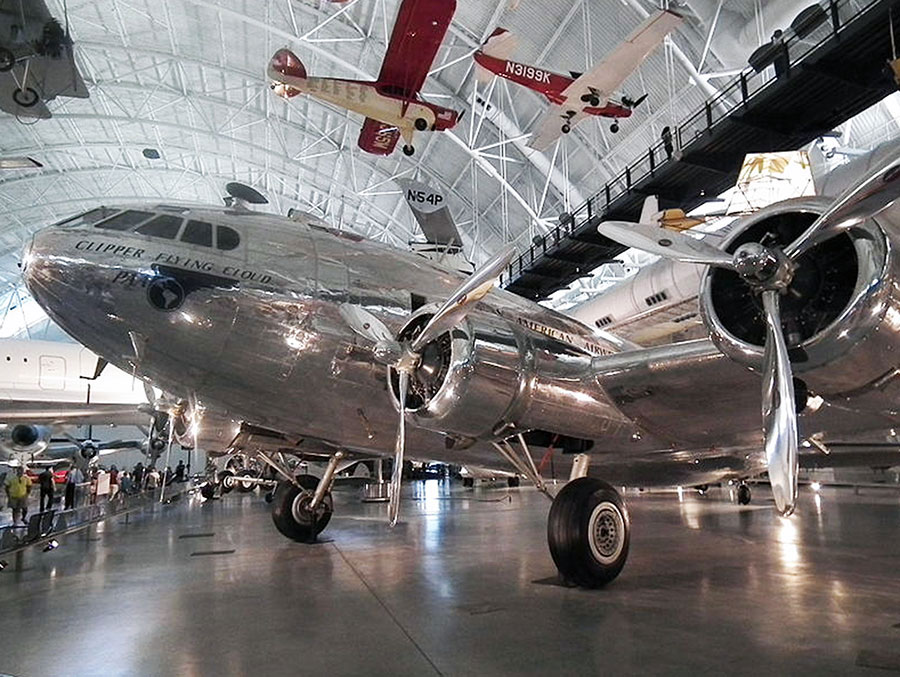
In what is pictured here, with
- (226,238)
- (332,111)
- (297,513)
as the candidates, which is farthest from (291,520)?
(332,111)

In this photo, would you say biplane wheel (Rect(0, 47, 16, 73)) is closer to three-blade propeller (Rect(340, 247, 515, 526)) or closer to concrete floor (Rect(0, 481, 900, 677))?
concrete floor (Rect(0, 481, 900, 677))

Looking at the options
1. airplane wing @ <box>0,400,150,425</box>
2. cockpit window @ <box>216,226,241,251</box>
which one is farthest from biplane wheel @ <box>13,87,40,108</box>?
cockpit window @ <box>216,226,241,251</box>

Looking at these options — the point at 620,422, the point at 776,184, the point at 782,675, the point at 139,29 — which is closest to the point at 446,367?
the point at 620,422

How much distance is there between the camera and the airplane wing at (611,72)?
1361cm

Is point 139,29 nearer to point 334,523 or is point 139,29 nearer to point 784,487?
point 334,523

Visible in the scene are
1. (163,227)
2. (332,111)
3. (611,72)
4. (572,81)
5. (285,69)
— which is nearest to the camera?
(163,227)

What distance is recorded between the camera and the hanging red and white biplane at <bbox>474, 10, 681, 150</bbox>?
592 inches

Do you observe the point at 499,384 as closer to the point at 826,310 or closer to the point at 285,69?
the point at 826,310

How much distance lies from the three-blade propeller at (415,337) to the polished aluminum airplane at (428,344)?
16 millimetres

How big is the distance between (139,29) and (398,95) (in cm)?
1544

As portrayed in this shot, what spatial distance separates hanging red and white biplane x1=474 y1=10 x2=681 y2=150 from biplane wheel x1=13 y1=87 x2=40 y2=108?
409 inches

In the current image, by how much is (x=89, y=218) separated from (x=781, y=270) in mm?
5897

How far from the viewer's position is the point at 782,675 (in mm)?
3623

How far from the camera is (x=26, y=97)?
44.1 feet
